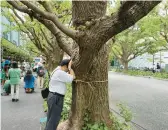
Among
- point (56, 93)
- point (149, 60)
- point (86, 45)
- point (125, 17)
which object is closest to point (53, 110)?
point (56, 93)

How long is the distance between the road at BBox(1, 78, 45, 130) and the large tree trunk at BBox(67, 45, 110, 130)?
1.83m

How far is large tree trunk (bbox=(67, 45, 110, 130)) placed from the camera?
19.4 feet

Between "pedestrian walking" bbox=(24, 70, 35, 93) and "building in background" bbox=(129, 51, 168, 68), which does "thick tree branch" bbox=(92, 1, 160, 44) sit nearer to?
"pedestrian walking" bbox=(24, 70, 35, 93)

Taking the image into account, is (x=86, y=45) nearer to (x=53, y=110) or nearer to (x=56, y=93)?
(x=56, y=93)

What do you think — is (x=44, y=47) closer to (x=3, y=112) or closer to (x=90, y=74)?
(x=3, y=112)

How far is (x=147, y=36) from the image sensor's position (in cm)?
3525

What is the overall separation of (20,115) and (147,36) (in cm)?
2848

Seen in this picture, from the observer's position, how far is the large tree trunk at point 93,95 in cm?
591

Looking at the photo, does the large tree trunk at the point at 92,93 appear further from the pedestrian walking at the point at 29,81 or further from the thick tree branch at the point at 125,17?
the pedestrian walking at the point at 29,81

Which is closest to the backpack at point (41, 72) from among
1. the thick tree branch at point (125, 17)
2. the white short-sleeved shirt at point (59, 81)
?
the white short-sleeved shirt at point (59, 81)

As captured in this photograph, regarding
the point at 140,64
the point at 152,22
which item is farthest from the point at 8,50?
the point at 140,64

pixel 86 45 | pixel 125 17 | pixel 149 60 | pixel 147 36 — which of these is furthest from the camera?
pixel 149 60

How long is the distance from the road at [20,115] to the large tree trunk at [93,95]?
5.99 ft

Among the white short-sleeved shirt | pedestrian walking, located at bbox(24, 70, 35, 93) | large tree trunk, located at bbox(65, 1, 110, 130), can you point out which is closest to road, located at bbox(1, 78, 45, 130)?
large tree trunk, located at bbox(65, 1, 110, 130)
